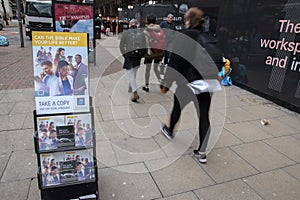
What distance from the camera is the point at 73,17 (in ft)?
23.5

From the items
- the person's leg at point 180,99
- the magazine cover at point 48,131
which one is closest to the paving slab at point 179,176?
the person's leg at point 180,99

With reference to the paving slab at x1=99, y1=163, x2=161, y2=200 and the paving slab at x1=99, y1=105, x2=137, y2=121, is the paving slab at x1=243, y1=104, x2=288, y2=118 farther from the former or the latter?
the paving slab at x1=99, y1=163, x2=161, y2=200

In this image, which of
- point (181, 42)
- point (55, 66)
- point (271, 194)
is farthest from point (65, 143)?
point (271, 194)

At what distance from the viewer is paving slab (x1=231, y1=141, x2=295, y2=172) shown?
2.96m

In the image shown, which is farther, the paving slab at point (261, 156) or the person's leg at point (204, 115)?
the paving slab at point (261, 156)

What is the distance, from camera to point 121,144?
10.7ft

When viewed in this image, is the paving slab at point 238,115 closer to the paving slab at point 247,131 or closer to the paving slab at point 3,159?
the paving slab at point 247,131

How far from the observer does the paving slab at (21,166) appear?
2539 mm

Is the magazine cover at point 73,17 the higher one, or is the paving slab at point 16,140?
the magazine cover at point 73,17

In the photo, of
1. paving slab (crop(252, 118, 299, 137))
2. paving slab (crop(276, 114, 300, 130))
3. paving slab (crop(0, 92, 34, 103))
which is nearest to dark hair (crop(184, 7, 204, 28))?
paving slab (crop(252, 118, 299, 137))

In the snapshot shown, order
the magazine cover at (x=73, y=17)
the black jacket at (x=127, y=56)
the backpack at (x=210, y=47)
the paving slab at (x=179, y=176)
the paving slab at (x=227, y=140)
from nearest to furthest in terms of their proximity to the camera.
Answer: the paving slab at (x=179, y=176) → the backpack at (x=210, y=47) → the paving slab at (x=227, y=140) → the black jacket at (x=127, y=56) → the magazine cover at (x=73, y=17)

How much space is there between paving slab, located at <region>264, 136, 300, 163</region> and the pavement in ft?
0.05

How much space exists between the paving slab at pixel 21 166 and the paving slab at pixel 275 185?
2493 mm

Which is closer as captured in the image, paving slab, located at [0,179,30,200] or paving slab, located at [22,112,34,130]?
paving slab, located at [0,179,30,200]
